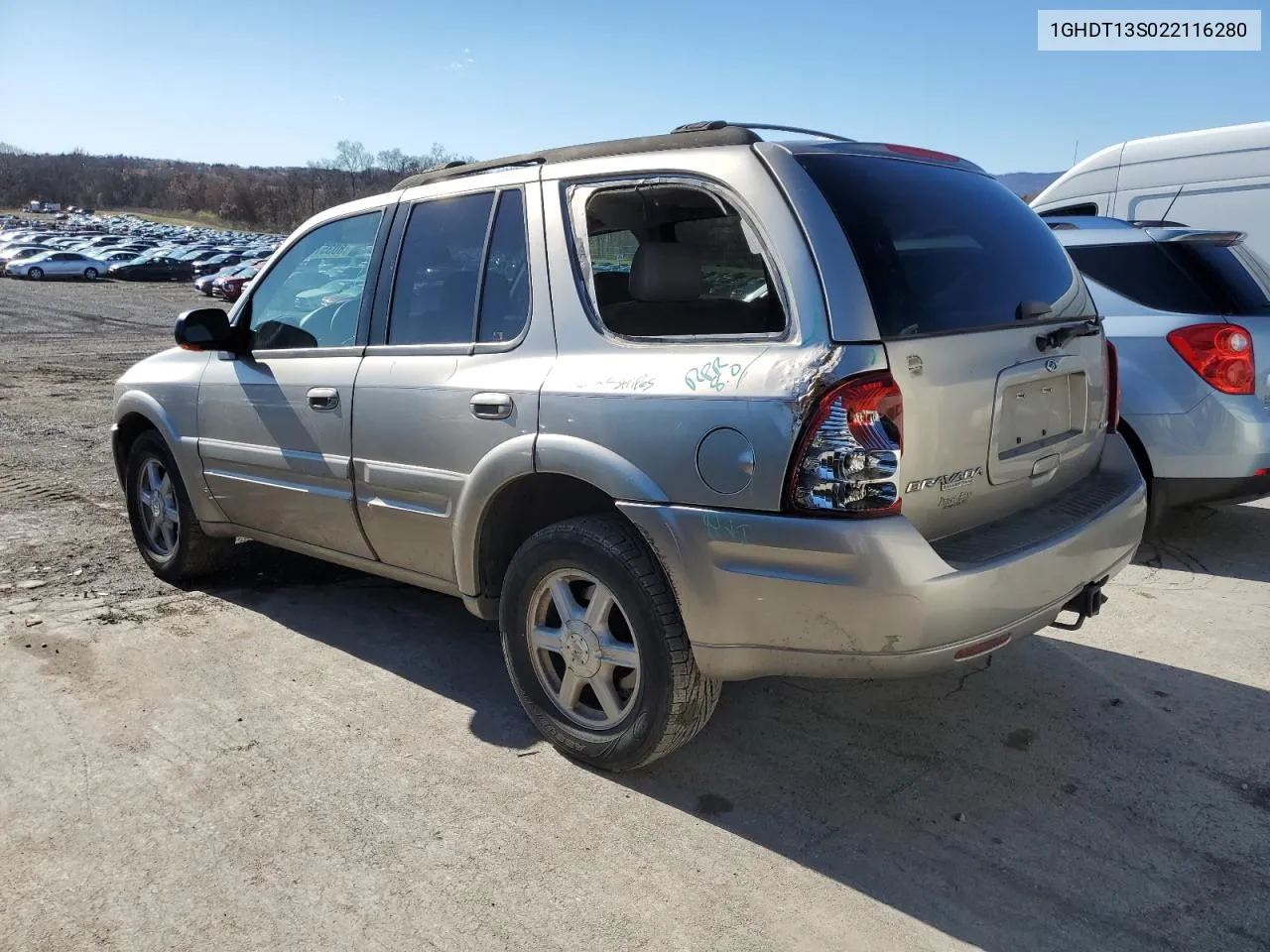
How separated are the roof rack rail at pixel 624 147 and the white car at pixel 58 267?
151 feet

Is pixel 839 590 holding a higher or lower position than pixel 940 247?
lower

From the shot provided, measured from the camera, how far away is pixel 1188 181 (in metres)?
7.86

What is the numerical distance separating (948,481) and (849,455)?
38 cm

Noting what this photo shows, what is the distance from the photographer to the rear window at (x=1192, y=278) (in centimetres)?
519

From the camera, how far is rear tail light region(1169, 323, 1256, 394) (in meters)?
5.05

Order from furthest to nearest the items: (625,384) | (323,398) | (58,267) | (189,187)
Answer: (189,187)
(58,267)
(323,398)
(625,384)

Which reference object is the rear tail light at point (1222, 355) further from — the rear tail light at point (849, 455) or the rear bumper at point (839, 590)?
the rear tail light at point (849, 455)

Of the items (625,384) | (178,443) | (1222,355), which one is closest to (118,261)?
(178,443)

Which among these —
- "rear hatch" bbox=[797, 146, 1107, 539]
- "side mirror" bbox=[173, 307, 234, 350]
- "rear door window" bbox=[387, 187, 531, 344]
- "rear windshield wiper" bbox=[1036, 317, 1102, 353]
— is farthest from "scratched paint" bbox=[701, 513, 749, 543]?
"side mirror" bbox=[173, 307, 234, 350]

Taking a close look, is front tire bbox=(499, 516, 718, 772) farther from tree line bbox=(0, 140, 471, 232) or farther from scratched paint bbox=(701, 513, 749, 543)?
tree line bbox=(0, 140, 471, 232)

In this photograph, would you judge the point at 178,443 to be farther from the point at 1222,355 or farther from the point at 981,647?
the point at 1222,355

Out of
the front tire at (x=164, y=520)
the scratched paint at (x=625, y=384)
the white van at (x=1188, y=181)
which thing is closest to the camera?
the scratched paint at (x=625, y=384)

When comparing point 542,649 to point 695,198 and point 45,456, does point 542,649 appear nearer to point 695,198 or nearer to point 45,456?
point 695,198

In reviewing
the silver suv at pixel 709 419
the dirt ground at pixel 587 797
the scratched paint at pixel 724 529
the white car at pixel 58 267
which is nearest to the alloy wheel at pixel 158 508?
the dirt ground at pixel 587 797
